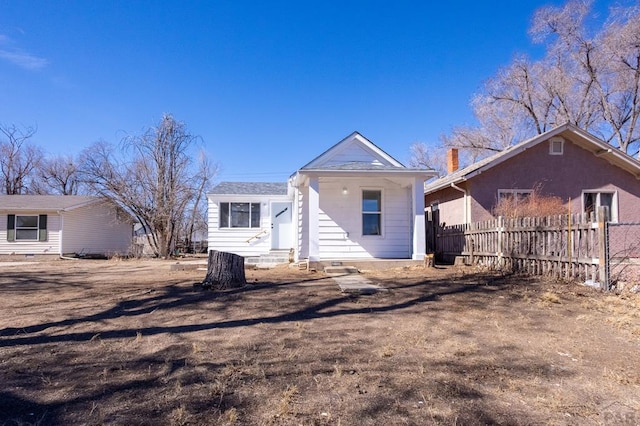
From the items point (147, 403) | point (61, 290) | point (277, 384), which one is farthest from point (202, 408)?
point (61, 290)

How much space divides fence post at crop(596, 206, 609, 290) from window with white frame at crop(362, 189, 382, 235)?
239 inches

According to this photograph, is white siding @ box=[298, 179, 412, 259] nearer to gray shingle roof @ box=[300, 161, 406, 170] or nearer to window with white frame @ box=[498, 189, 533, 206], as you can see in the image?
gray shingle roof @ box=[300, 161, 406, 170]

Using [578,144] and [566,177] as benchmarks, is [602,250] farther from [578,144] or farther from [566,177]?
[578,144]

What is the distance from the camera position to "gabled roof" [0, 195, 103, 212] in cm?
2172

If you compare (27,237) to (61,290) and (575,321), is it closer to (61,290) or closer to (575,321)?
(61,290)

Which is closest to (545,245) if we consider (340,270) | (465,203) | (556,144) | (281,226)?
(340,270)

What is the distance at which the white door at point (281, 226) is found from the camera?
53.8ft

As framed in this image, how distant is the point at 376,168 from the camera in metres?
11.3

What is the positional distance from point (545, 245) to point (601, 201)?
28.7 ft

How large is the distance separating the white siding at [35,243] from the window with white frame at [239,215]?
11.8m

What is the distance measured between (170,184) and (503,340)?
22164mm

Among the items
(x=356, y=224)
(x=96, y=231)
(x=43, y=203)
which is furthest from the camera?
(x=96, y=231)

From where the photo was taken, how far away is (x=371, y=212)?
12.3m

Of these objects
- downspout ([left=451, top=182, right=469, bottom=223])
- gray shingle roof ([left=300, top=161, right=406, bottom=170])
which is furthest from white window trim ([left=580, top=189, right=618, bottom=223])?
gray shingle roof ([left=300, top=161, right=406, bottom=170])
